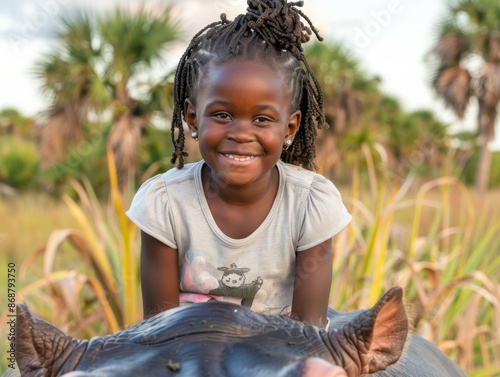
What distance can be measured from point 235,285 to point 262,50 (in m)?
0.64

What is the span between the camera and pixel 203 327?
105 cm

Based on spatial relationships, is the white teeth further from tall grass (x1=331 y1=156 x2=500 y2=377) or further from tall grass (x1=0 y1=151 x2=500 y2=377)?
tall grass (x1=331 y1=156 x2=500 y2=377)

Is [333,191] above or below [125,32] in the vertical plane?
below

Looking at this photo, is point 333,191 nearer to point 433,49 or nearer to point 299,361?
point 299,361

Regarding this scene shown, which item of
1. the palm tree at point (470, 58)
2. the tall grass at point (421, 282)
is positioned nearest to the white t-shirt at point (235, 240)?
the tall grass at point (421, 282)

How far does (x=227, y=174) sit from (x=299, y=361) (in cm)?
90

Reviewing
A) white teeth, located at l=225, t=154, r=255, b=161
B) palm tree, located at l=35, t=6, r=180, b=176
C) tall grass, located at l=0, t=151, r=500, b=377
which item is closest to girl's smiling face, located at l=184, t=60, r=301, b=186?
white teeth, located at l=225, t=154, r=255, b=161

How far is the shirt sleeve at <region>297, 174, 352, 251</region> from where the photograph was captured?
6.46 ft

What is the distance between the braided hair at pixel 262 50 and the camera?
1812 mm

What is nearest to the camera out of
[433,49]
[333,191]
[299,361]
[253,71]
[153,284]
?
[299,361]

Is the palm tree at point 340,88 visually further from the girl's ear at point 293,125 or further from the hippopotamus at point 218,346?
the hippopotamus at point 218,346

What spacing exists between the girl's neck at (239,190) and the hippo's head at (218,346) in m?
0.83

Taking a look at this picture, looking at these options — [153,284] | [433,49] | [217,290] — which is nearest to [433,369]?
[217,290]

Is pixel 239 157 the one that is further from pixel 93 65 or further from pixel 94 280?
pixel 93 65
